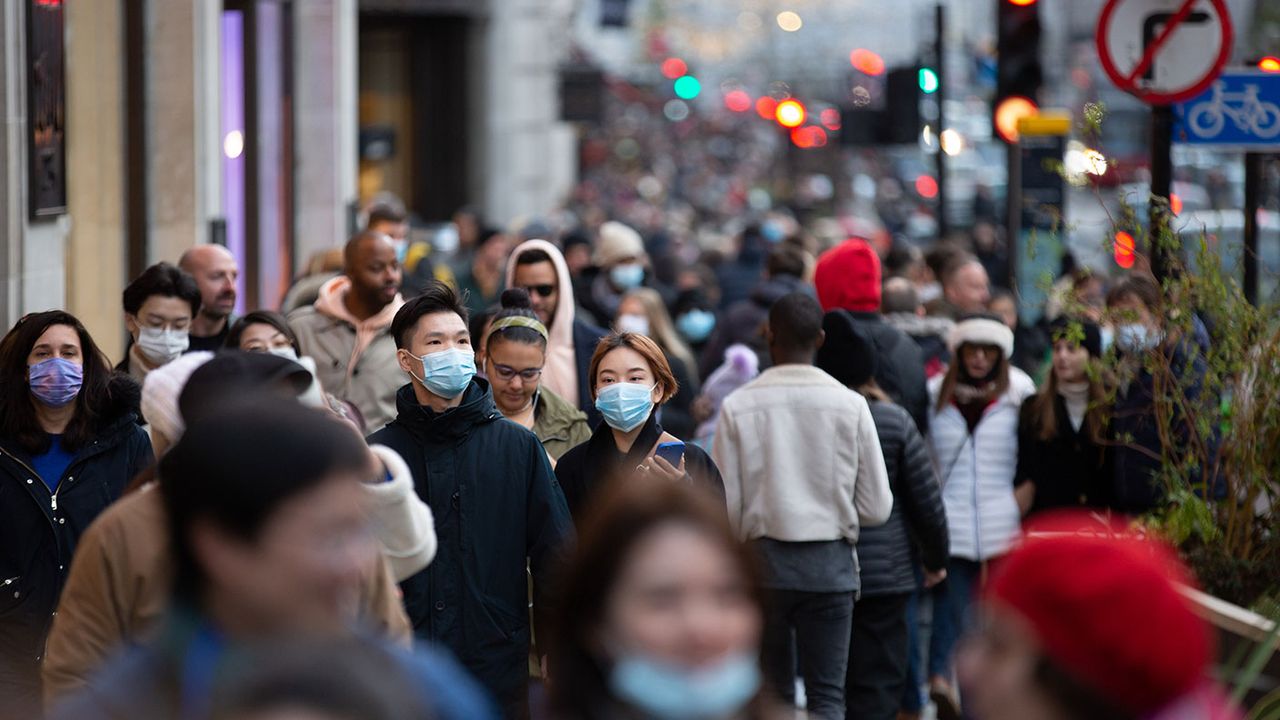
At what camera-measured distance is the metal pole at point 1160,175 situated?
25.9 feet

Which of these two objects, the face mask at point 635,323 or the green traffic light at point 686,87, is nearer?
the face mask at point 635,323

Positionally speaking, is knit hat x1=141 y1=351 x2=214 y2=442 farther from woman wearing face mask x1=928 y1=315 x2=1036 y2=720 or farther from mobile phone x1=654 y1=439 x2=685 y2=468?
woman wearing face mask x1=928 y1=315 x2=1036 y2=720

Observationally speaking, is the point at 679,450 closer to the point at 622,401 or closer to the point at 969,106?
the point at 622,401

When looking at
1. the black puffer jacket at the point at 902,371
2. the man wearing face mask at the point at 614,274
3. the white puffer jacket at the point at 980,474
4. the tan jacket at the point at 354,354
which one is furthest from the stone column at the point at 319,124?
the white puffer jacket at the point at 980,474

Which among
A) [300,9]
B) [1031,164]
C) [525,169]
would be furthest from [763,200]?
[1031,164]

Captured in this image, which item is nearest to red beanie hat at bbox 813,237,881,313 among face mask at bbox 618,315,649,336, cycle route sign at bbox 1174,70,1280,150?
cycle route sign at bbox 1174,70,1280,150

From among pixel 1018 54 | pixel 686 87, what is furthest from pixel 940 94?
pixel 686 87

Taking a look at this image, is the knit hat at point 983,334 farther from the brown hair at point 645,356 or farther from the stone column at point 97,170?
the stone column at point 97,170

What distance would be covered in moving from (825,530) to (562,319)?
2.14 m

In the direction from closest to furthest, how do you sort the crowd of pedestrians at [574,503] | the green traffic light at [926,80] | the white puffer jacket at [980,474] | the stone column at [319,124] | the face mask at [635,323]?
1. the crowd of pedestrians at [574,503]
2. the white puffer jacket at [980,474]
3. the face mask at [635,323]
4. the stone column at [319,124]
5. the green traffic light at [926,80]

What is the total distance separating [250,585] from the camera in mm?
2736

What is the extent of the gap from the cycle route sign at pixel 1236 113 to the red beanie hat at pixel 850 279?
169 centimetres

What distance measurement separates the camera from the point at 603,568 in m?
2.89

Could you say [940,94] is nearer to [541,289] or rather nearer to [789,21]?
[541,289]
